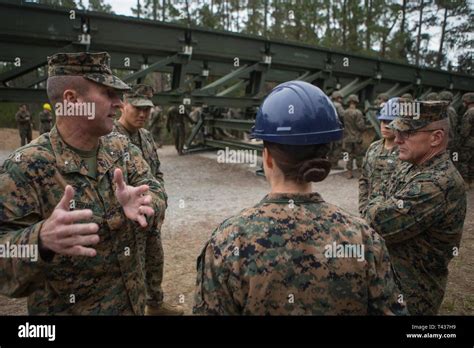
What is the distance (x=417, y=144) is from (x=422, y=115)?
7.4 inches

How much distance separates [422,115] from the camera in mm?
2361

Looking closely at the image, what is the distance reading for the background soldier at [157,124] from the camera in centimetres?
1375

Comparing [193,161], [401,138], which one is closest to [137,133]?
[401,138]

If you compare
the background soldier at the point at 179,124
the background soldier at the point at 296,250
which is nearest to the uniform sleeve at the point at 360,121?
the background soldier at the point at 179,124

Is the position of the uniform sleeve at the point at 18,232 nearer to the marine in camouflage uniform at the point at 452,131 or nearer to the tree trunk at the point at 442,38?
the marine in camouflage uniform at the point at 452,131

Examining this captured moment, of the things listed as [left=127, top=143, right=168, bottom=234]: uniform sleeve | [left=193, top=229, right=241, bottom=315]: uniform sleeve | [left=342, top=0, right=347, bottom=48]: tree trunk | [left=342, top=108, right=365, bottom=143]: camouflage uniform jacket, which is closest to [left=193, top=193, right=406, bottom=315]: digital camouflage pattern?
[left=193, top=229, right=241, bottom=315]: uniform sleeve

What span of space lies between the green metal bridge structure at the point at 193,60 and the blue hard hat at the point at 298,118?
5.54 m

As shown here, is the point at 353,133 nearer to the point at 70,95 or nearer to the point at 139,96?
the point at 139,96

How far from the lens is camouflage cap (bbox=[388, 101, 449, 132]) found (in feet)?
7.72

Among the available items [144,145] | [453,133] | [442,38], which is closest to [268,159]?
[144,145]

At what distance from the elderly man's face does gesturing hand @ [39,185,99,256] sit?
1.97 m

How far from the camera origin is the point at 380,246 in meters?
1.31

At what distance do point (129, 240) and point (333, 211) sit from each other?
1196mm

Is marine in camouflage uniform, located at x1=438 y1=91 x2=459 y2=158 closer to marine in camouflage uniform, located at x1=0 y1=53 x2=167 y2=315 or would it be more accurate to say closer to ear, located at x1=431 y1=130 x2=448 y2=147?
ear, located at x1=431 y1=130 x2=448 y2=147
